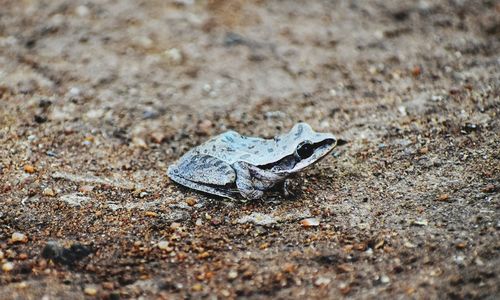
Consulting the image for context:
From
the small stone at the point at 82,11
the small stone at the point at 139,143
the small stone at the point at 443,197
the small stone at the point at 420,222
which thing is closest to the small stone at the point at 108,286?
the small stone at the point at 139,143

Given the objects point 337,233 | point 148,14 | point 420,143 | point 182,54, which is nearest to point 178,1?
point 148,14

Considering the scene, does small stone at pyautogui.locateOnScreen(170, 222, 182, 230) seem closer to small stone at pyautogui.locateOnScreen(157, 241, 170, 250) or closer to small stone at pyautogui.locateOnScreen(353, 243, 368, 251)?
small stone at pyautogui.locateOnScreen(157, 241, 170, 250)

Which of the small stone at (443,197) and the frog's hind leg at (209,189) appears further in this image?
the frog's hind leg at (209,189)

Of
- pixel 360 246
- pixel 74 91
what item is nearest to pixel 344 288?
pixel 360 246

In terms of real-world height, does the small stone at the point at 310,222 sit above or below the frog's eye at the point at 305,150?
below

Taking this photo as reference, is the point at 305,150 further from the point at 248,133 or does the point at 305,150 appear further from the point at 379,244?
the point at 248,133

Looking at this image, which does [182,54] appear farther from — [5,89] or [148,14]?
[5,89]

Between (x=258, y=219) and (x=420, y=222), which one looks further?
(x=258, y=219)

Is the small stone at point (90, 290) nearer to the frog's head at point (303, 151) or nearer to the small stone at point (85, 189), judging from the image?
the small stone at point (85, 189)
